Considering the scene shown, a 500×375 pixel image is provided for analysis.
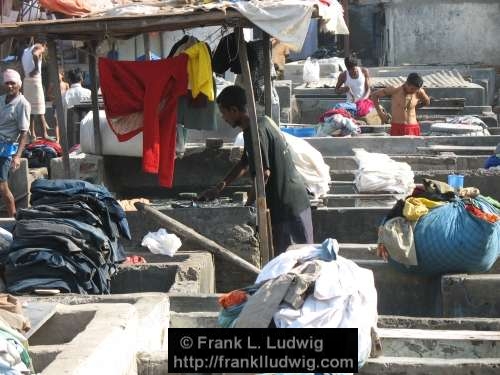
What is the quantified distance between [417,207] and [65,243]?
2416 mm

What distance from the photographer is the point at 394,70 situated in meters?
21.7

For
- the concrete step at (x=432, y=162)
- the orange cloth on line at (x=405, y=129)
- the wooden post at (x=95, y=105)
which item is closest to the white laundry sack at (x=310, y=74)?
the orange cloth on line at (x=405, y=129)

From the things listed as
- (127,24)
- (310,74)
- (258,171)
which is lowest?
(258,171)

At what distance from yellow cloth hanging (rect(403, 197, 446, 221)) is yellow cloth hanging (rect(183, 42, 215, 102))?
2.31m

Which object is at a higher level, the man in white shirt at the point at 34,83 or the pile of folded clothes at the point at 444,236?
the man in white shirt at the point at 34,83

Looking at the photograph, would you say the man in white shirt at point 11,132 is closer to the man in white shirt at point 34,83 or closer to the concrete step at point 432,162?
the concrete step at point 432,162

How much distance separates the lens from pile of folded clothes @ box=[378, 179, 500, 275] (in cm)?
657

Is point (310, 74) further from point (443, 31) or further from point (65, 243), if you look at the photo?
point (65, 243)

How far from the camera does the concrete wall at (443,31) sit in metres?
24.7

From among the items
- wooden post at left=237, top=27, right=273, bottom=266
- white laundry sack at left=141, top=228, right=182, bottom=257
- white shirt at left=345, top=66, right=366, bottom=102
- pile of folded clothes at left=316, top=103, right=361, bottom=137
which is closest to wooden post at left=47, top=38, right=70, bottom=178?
white laundry sack at left=141, top=228, right=182, bottom=257

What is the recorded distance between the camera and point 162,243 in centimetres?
783

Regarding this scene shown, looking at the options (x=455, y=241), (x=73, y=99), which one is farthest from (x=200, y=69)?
(x=73, y=99)

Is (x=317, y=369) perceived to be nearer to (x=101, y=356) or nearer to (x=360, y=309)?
(x=360, y=309)

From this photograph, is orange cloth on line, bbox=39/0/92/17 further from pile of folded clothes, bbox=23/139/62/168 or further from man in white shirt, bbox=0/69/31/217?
pile of folded clothes, bbox=23/139/62/168
